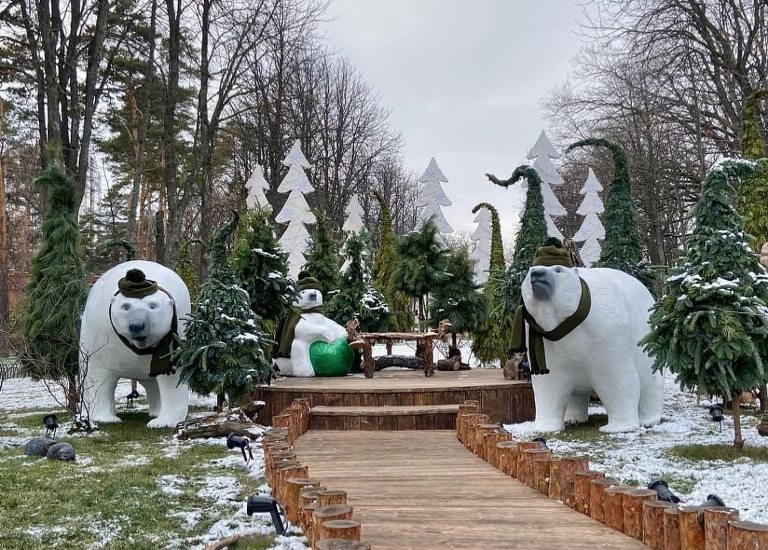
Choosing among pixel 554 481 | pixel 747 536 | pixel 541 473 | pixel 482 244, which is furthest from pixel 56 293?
pixel 482 244

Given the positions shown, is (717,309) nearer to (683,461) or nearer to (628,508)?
(683,461)

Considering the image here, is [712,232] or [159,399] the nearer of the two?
[712,232]

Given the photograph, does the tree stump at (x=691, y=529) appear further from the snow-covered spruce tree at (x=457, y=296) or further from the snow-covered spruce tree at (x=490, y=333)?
the snow-covered spruce tree at (x=457, y=296)

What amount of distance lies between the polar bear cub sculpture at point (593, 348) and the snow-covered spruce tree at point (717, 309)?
0.76 meters

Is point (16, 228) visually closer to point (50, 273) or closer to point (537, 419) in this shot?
point (50, 273)

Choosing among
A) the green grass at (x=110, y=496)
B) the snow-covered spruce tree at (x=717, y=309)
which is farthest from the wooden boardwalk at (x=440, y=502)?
the snow-covered spruce tree at (x=717, y=309)

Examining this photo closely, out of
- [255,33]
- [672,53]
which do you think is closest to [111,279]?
[255,33]

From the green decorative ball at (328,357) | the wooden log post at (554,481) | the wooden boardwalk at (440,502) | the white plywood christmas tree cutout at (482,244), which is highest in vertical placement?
the white plywood christmas tree cutout at (482,244)

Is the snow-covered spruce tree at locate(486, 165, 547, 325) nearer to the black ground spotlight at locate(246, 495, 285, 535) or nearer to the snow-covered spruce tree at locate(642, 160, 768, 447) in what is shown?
the snow-covered spruce tree at locate(642, 160, 768, 447)

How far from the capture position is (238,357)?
810 centimetres

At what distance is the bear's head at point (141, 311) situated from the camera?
7.84 meters

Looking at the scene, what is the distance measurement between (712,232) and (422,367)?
6232 millimetres

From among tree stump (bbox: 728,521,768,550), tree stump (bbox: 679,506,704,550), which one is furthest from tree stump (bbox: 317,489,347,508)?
tree stump (bbox: 728,521,768,550)

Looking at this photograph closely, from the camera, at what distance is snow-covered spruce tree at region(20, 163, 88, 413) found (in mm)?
9000
